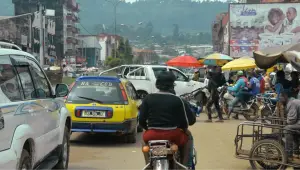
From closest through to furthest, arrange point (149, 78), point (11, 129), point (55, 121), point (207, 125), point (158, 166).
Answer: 1. point (11, 129)
2. point (158, 166)
3. point (55, 121)
4. point (207, 125)
5. point (149, 78)

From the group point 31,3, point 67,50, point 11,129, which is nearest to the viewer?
point 11,129

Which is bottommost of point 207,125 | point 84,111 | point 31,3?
point 207,125

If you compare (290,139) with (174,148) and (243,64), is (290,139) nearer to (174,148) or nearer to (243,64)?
(174,148)

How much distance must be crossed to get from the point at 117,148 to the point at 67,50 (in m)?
109

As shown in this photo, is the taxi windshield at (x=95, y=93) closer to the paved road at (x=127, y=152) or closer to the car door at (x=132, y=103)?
the car door at (x=132, y=103)

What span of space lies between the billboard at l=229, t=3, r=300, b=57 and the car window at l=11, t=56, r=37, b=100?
102 feet

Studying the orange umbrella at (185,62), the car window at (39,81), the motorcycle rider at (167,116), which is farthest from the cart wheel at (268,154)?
the orange umbrella at (185,62)

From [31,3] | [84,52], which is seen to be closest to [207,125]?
[31,3]

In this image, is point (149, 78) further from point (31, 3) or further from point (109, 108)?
point (31, 3)

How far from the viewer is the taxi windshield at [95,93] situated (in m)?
10.4

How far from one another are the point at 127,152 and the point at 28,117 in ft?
15.1

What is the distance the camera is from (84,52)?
139125mm

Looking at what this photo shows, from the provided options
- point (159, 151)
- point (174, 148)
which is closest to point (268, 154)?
point (174, 148)

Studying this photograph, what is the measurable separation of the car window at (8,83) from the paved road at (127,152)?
313 centimetres
